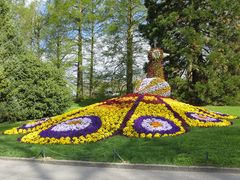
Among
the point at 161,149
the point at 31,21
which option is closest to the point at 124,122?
the point at 161,149

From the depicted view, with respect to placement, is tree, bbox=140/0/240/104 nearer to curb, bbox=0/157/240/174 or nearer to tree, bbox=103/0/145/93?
tree, bbox=103/0/145/93

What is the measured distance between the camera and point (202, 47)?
29469mm

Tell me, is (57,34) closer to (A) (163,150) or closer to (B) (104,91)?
(B) (104,91)

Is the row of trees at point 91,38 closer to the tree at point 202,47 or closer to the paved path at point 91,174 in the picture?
the tree at point 202,47

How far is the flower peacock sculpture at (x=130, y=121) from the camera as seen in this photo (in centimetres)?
1268

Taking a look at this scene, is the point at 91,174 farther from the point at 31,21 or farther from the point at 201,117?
the point at 31,21

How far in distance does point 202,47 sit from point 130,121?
17.4 metres

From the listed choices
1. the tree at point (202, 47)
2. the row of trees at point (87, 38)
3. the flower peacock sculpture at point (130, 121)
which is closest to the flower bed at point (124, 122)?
the flower peacock sculpture at point (130, 121)

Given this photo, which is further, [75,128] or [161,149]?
[75,128]

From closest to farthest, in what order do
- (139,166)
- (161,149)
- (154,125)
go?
(139,166)
(161,149)
(154,125)

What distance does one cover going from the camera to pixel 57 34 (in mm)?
41531

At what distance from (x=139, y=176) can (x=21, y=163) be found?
3.52 m

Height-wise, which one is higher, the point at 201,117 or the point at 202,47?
the point at 202,47

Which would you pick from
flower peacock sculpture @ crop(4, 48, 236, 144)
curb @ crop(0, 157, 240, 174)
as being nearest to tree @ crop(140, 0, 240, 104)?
flower peacock sculpture @ crop(4, 48, 236, 144)
